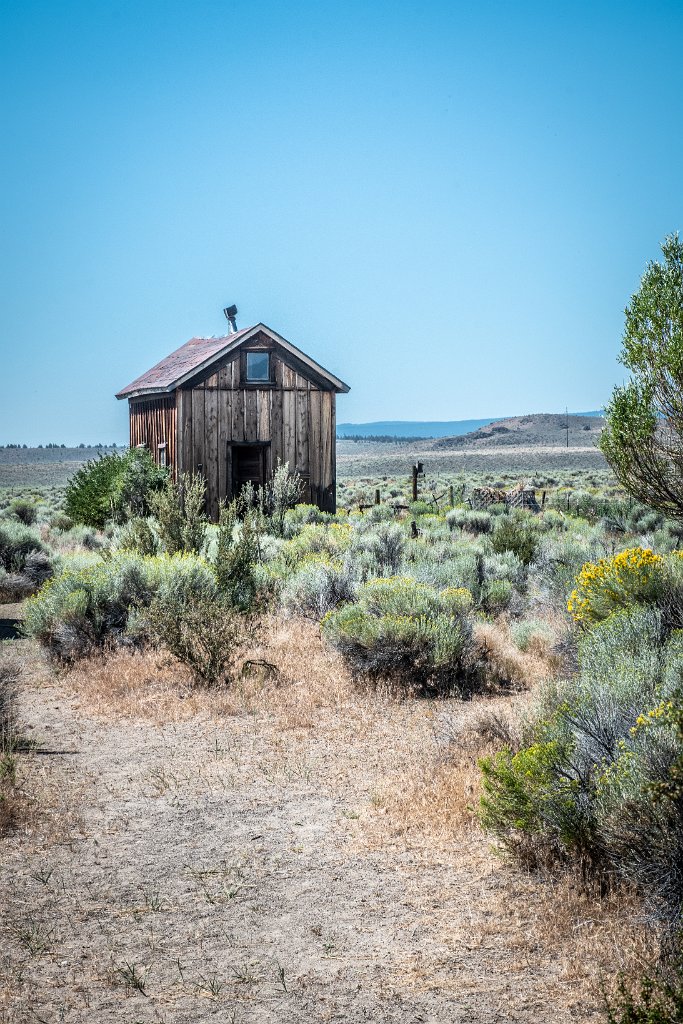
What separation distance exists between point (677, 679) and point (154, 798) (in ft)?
11.6

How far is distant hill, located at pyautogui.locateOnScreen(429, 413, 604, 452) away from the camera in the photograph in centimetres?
13088

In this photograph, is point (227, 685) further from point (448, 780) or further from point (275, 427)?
point (275, 427)

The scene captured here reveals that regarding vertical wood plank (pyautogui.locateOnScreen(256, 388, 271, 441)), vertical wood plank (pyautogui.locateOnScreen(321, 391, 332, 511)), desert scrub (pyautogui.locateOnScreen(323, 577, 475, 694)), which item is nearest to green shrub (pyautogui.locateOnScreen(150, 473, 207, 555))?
desert scrub (pyautogui.locateOnScreen(323, 577, 475, 694))

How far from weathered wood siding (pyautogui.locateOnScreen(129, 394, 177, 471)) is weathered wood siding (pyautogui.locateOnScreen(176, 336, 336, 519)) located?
0.58 m

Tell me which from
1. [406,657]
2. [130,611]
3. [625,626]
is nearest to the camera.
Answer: [625,626]

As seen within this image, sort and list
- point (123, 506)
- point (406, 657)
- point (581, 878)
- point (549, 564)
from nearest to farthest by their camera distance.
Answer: point (581, 878) → point (406, 657) → point (549, 564) → point (123, 506)

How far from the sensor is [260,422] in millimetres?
21312

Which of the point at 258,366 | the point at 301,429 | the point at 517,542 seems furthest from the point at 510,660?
the point at 258,366

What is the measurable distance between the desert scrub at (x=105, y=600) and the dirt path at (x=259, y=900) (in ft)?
10.0

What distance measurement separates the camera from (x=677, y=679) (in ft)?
16.7

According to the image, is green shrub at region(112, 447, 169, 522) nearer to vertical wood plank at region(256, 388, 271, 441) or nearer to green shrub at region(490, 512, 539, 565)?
vertical wood plank at region(256, 388, 271, 441)

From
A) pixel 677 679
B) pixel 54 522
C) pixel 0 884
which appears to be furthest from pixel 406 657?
pixel 54 522

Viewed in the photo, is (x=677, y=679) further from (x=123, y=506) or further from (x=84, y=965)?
(x=123, y=506)

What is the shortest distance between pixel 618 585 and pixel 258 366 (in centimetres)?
1432
